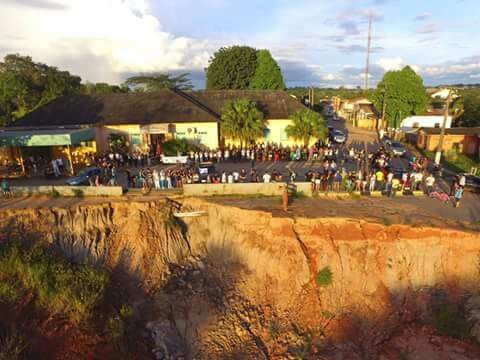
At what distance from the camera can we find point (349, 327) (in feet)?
43.6

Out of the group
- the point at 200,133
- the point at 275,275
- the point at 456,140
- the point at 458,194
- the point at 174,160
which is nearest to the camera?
the point at 275,275

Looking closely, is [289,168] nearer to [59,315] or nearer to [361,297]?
[361,297]

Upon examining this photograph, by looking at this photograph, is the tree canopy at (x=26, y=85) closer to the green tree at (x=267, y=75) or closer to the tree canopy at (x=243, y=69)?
the tree canopy at (x=243, y=69)

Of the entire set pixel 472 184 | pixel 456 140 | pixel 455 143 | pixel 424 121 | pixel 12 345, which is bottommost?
pixel 12 345

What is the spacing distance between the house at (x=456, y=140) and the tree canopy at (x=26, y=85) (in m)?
45.4

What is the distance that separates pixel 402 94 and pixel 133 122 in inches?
1286

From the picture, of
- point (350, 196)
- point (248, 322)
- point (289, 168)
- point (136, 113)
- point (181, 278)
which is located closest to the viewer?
point (248, 322)

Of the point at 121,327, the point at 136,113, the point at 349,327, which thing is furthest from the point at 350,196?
the point at 136,113

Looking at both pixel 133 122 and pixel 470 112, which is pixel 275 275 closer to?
pixel 133 122

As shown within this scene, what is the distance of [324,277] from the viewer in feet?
46.6

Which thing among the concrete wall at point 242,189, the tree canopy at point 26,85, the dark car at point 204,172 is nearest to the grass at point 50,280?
the concrete wall at point 242,189

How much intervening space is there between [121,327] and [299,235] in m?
8.47

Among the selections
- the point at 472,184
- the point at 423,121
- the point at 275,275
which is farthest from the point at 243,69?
the point at 275,275

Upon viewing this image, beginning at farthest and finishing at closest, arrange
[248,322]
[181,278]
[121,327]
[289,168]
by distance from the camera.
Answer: [289,168], [181,278], [248,322], [121,327]
